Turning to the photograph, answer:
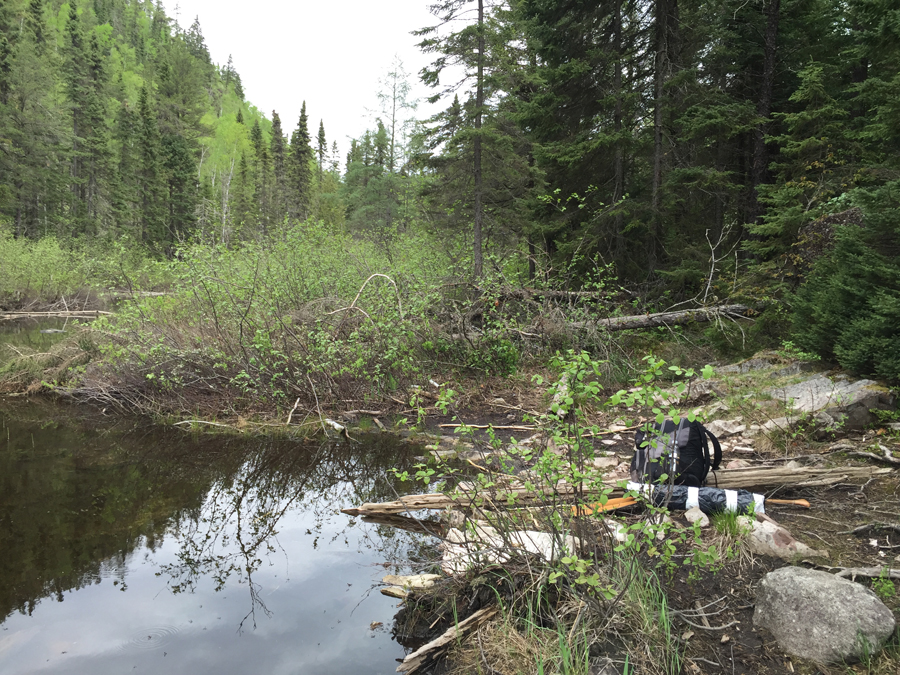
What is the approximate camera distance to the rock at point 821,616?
240cm

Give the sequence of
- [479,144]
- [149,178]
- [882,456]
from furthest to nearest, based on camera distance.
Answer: [149,178] < [479,144] < [882,456]

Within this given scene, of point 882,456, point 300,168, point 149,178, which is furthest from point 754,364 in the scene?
point 300,168

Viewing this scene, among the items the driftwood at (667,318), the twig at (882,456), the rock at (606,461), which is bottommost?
the rock at (606,461)

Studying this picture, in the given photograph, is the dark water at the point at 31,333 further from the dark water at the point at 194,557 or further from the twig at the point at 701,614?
the twig at the point at 701,614

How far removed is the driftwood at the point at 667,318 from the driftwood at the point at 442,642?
6.98 m

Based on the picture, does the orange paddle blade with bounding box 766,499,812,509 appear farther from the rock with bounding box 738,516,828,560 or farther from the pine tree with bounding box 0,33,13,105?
the pine tree with bounding box 0,33,13,105

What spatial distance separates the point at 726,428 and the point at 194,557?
19.7 feet

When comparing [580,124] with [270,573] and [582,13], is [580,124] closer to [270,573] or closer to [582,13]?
[582,13]

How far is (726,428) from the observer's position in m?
5.96

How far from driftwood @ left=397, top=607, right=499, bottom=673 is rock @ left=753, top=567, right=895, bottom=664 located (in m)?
1.56

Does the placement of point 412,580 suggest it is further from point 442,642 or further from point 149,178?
point 149,178

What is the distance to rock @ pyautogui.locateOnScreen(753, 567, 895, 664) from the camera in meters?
2.40

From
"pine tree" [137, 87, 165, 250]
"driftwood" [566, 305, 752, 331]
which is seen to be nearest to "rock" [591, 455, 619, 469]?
"driftwood" [566, 305, 752, 331]

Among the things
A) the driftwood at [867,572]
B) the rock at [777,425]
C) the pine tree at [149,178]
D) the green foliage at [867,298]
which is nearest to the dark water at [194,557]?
the driftwood at [867,572]
